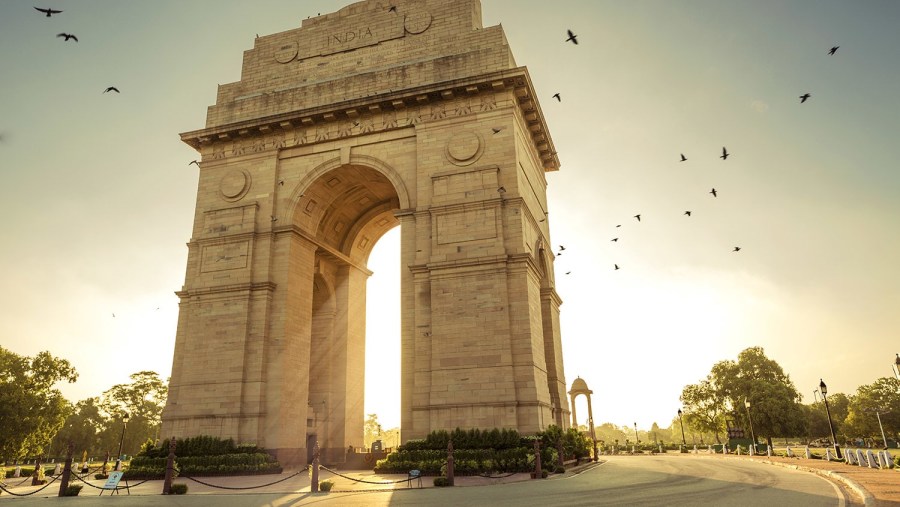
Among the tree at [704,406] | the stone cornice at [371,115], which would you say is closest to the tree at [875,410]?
the tree at [704,406]

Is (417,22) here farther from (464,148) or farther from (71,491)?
(71,491)

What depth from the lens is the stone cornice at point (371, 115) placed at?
78.3 feet

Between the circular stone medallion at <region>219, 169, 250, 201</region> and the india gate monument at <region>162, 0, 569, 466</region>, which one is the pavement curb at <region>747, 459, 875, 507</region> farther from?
the circular stone medallion at <region>219, 169, 250, 201</region>

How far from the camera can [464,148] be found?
2370cm

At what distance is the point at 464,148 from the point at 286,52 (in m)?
12.1

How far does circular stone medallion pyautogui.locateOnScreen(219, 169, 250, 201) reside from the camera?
86.4 ft

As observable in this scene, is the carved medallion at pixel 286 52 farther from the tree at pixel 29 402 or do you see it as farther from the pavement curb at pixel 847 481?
the tree at pixel 29 402

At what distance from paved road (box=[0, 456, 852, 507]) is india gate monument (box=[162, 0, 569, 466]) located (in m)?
4.98

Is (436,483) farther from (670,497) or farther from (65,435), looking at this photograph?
(65,435)

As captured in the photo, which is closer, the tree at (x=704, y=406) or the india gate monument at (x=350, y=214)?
the india gate monument at (x=350, y=214)

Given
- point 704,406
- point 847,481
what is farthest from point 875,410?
point 847,481

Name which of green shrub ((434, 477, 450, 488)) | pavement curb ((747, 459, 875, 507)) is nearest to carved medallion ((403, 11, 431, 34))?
green shrub ((434, 477, 450, 488))

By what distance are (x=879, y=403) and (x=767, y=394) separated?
92.3 ft

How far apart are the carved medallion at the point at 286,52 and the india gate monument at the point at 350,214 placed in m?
0.07
